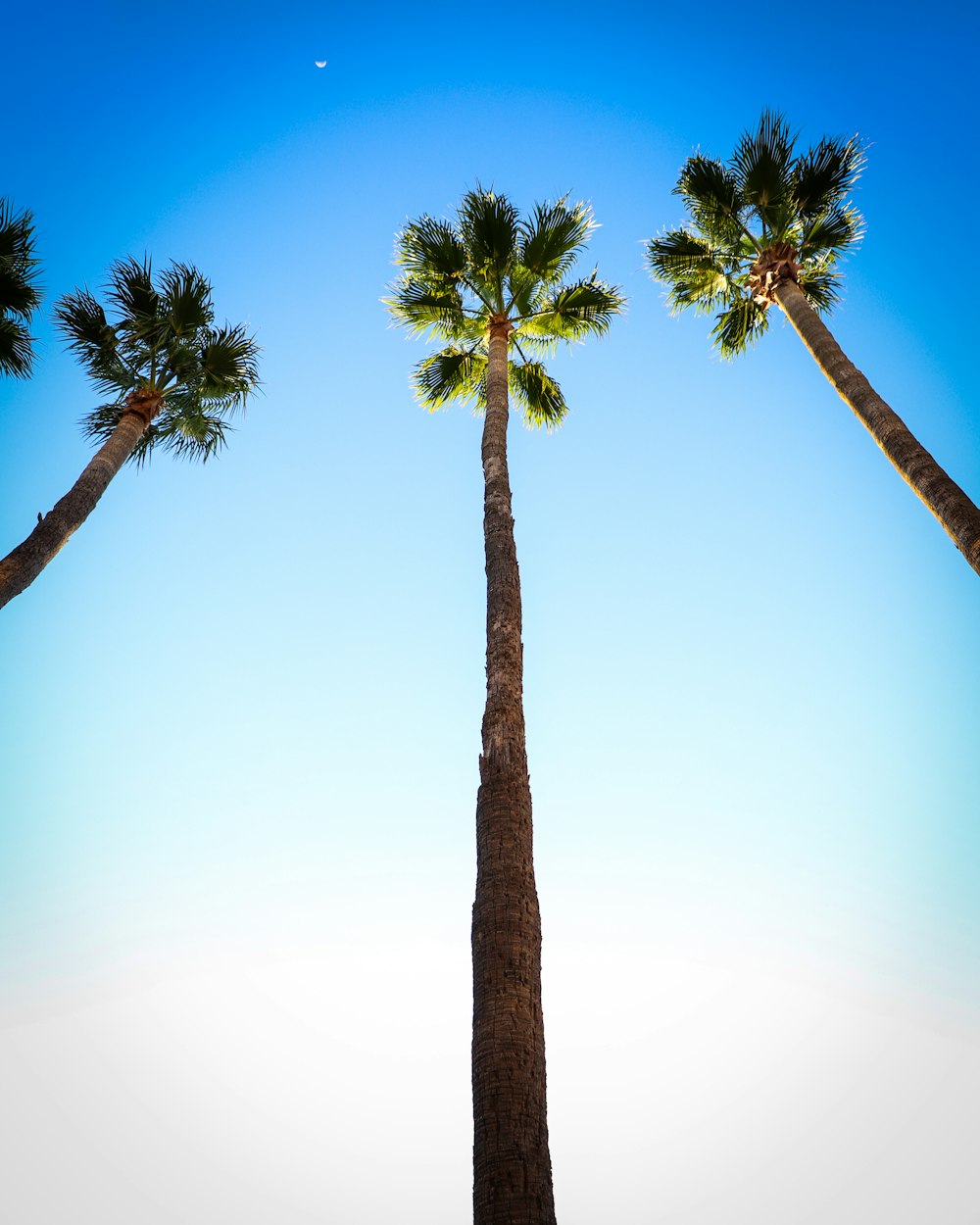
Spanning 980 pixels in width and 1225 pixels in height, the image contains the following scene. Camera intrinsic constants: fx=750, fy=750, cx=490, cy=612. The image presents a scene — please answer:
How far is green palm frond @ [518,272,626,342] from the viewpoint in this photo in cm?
1254

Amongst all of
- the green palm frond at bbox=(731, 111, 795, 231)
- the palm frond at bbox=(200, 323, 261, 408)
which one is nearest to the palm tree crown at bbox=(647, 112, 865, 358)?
the green palm frond at bbox=(731, 111, 795, 231)

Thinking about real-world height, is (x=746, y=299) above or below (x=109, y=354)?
above

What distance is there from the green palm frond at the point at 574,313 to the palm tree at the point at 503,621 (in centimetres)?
2

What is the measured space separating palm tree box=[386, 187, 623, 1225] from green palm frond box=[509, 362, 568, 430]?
0.06ft

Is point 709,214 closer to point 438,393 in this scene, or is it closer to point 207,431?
point 438,393

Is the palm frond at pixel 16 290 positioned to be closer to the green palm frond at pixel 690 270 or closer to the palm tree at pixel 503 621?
the palm tree at pixel 503 621

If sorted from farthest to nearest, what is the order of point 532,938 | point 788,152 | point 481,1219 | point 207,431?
point 207,431, point 788,152, point 532,938, point 481,1219

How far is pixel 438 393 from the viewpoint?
42.4 ft

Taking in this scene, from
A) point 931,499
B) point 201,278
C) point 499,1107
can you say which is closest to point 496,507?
point 931,499

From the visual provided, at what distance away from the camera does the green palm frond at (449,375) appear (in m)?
12.8

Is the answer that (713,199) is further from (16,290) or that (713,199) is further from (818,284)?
(16,290)

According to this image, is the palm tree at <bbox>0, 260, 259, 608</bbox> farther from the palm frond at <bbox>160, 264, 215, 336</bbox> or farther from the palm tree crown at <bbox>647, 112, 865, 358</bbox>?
the palm tree crown at <bbox>647, 112, 865, 358</bbox>

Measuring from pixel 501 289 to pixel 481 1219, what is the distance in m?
11.8

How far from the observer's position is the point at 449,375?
12.9 meters
